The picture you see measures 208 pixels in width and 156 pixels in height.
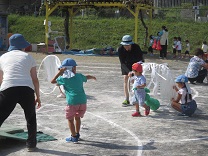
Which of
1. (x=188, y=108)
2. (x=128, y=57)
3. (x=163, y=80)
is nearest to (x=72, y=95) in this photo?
(x=188, y=108)

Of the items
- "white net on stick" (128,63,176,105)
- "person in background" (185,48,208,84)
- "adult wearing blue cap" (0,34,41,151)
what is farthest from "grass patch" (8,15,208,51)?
"adult wearing blue cap" (0,34,41,151)

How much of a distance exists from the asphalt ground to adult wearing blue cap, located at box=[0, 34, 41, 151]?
55 centimetres

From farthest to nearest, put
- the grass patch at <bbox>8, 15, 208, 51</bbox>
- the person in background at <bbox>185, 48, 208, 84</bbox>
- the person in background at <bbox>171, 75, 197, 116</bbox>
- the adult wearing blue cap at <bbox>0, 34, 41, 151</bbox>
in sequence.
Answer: the grass patch at <bbox>8, 15, 208, 51</bbox> → the person in background at <bbox>185, 48, 208, 84</bbox> → the person in background at <bbox>171, 75, 197, 116</bbox> → the adult wearing blue cap at <bbox>0, 34, 41, 151</bbox>

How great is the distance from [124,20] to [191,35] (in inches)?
220

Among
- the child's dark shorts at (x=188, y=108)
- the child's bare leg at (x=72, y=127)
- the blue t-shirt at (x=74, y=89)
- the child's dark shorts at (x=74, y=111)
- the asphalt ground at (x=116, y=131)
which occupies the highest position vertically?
the blue t-shirt at (x=74, y=89)

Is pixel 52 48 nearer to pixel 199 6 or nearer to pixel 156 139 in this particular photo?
pixel 199 6

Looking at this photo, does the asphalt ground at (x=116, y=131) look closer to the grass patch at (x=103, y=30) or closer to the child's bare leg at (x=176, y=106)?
the child's bare leg at (x=176, y=106)

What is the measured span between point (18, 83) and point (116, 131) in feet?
7.76

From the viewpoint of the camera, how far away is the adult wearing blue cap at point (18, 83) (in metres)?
6.61

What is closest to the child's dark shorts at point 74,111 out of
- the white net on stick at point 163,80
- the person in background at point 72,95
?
the person in background at point 72,95

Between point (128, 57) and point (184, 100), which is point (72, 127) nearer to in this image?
point (184, 100)

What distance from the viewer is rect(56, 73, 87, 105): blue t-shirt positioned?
739cm

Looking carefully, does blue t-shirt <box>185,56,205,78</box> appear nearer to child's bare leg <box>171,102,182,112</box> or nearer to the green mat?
child's bare leg <box>171,102,182,112</box>

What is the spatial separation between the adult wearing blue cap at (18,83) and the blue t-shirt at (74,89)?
682 mm
